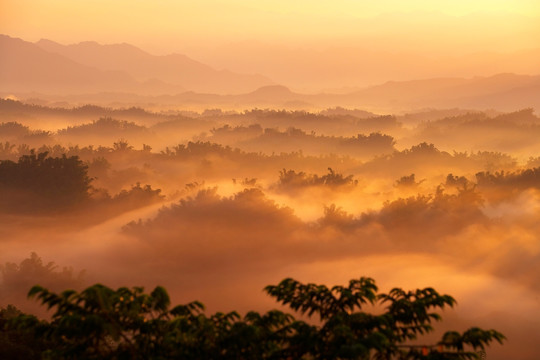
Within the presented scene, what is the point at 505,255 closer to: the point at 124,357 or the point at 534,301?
the point at 534,301

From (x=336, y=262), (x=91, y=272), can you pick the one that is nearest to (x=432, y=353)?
(x=91, y=272)

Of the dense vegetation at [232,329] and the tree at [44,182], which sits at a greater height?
the tree at [44,182]

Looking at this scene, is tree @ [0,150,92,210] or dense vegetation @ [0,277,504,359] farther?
tree @ [0,150,92,210]

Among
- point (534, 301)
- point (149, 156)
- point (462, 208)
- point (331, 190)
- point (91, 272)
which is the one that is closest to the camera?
point (534, 301)

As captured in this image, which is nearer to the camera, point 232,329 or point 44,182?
point 232,329

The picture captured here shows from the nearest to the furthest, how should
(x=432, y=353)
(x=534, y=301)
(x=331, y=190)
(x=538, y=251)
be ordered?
1. (x=432, y=353)
2. (x=534, y=301)
3. (x=538, y=251)
4. (x=331, y=190)

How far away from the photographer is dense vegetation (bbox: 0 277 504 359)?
11570mm

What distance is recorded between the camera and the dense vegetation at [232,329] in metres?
11.6

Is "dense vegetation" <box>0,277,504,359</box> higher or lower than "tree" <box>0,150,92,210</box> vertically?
lower

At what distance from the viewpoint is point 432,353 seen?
11.6 metres

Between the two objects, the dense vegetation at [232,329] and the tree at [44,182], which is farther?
the tree at [44,182]

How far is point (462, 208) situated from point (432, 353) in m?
73.0

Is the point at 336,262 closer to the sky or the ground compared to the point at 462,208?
closer to the ground

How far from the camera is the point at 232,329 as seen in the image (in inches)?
478
